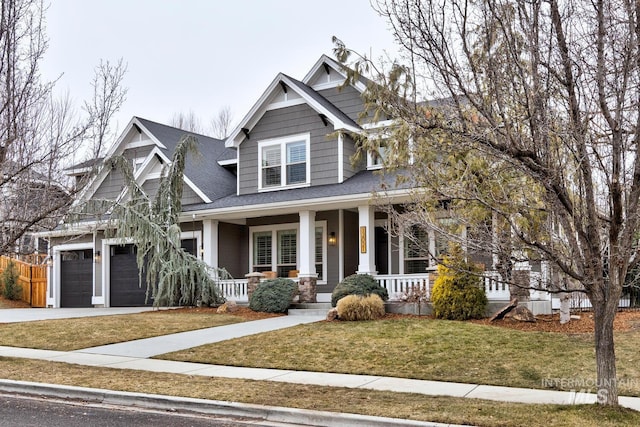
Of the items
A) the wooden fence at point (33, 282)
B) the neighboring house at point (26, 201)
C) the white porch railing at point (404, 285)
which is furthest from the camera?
the wooden fence at point (33, 282)

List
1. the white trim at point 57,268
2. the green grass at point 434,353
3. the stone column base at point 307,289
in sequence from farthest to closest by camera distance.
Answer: the white trim at point 57,268, the stone column base at point 307,289, the green grass at point 434,353

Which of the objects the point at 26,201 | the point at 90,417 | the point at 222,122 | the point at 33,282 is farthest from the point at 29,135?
the point at 222,122

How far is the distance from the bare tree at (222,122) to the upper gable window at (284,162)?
36174mm

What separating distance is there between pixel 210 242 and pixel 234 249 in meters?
1.43

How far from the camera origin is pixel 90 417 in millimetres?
7445

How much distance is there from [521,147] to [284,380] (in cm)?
503

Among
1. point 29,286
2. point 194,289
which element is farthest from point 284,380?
point 29,286

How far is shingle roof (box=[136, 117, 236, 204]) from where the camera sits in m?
22.0

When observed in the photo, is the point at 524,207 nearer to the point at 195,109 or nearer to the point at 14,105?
the point at 14,105

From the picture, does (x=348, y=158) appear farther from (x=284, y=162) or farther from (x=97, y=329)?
(x=97, y=329)

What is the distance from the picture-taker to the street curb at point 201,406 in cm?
708

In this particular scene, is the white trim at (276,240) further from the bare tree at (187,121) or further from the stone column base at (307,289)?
the bare tree at (187,121)

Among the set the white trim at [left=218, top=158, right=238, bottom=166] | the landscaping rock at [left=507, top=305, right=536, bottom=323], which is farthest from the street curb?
the white trim at [left=218, top=158, right=238, bottom=166]

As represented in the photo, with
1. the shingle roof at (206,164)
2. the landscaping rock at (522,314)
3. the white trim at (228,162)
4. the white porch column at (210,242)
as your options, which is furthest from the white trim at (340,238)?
the landscaping rock at (522,314)
